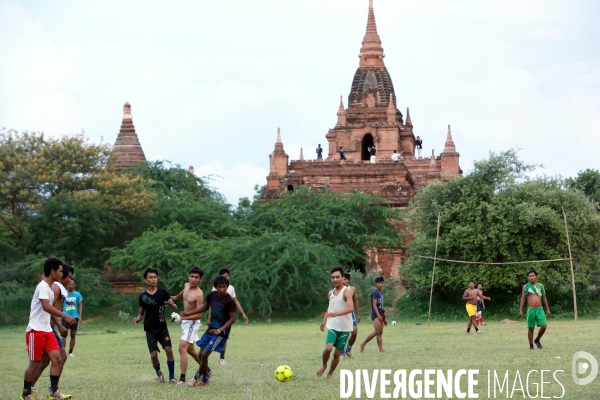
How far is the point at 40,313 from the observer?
36.7ft

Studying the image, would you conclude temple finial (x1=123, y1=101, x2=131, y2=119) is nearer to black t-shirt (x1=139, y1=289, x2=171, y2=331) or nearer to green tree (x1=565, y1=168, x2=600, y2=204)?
green tree (x1=565, y1=168, x2=600, y2=204)

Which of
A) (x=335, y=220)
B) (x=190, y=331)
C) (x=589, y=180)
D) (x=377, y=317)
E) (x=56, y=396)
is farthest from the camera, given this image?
(x=589, y=180)

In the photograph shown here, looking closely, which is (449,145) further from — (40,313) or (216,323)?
(40,313)

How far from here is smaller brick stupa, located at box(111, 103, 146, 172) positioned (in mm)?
52219

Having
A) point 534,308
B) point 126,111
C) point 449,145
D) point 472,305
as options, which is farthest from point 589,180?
point 534,308

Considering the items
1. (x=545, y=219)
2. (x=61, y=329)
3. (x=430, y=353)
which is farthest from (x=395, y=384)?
(x=545, y=219)

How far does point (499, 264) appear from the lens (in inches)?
1362

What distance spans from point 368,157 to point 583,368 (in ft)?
151

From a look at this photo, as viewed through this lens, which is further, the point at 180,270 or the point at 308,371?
the point at 180,270

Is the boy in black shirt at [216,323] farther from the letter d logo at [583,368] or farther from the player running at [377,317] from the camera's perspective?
the player running at [377,317]

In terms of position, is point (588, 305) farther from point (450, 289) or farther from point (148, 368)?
point (148, 368)

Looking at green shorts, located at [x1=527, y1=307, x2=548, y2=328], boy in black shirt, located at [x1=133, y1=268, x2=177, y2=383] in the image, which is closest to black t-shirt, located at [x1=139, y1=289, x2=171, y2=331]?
boy in black shirt, located at [x1=133, y1=268, x2=177, y2=383]

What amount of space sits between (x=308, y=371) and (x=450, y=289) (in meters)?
22.2

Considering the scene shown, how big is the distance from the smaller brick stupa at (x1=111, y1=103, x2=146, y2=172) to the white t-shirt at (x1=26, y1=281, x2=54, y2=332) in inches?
1590
